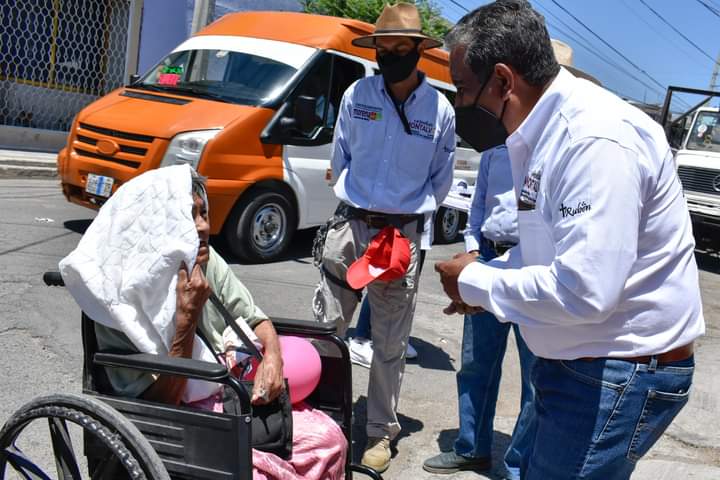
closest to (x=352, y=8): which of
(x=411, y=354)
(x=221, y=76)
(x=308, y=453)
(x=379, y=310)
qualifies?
(x=221, y=76)

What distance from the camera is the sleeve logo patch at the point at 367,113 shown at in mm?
3594

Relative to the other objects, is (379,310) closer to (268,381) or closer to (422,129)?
(422,129)

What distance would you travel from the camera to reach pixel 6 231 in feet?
22.4

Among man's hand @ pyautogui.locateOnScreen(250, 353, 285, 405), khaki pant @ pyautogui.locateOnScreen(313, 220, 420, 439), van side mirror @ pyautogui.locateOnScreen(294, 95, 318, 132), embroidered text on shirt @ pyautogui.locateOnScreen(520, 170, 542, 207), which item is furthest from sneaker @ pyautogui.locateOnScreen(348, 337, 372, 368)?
embroidered text on shirt @ pyautogui.locateOnScreen(520, 170, 542, 207)

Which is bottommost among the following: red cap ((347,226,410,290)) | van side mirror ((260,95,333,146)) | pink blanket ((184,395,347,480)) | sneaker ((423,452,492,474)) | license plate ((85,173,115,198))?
sneaker ((423,452,492,474))

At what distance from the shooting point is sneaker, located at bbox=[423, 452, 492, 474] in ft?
11.7

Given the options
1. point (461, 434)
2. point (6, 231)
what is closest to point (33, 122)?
point (6, 231)

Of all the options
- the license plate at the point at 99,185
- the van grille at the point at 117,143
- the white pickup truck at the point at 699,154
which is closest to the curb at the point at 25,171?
the van grille at the point at 117,143

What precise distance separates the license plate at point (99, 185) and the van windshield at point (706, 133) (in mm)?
10076

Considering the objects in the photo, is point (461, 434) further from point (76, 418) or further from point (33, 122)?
point (33, 122)

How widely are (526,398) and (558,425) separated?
1.64 m

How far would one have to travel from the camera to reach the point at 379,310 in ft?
11.8

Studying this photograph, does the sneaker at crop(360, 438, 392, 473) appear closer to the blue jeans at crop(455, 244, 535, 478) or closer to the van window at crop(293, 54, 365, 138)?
the blue jeans at crop(455, 244, 535, 478)

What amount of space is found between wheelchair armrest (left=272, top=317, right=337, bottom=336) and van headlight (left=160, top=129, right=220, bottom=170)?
3778mm
